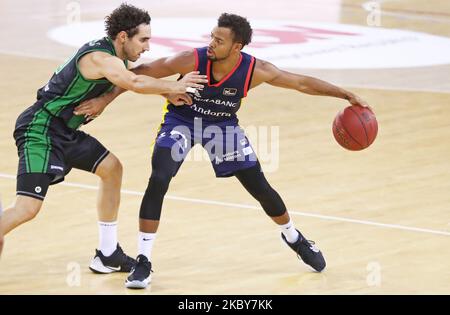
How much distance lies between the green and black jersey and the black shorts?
67 millimetres

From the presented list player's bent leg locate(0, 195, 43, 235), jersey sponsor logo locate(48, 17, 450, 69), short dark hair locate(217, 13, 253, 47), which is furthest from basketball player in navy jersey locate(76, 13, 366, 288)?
jersey sponsor logo locate(48, 17, 450, 69)

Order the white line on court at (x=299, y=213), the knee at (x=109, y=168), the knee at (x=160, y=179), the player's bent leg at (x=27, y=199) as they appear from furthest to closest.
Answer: the white line on court at (x=299, y=213) < the knee at (x=109, y=168) < the knee at (x=160, y=179) < the player's bent leg at (x=27, y=199)

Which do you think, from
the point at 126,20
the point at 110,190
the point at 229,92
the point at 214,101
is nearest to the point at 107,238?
the point at 110,190

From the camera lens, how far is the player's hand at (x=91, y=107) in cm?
816

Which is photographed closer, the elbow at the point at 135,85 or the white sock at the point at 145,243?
the elbow at the point at 135,85

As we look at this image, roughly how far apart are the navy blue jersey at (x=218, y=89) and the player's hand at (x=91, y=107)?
0.65 meters

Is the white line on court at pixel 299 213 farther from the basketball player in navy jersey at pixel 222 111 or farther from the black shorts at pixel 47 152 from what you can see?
the black shorts at pixel 47 152

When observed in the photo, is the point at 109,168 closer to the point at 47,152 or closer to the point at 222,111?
the point at 47,152

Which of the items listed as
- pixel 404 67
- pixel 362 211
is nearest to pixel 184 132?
pixel 362 211

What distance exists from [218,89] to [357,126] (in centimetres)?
103

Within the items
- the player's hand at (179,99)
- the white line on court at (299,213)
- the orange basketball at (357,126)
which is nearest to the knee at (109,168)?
the player's hand at (179,99)

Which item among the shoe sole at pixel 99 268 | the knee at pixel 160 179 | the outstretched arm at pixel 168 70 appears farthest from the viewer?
the shoe sole at pixel 99 268

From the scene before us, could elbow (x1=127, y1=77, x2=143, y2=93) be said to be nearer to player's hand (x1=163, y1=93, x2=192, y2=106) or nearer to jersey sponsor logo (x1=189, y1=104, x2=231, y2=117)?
player's hand (x1=163, y1=93, x2=192, y2=106)

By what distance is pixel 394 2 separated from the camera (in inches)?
895
